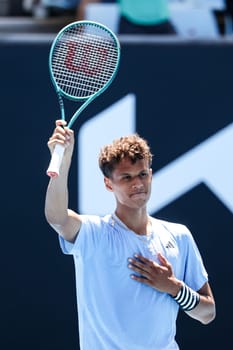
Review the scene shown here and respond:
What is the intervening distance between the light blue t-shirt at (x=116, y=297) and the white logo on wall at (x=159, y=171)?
1.30 m

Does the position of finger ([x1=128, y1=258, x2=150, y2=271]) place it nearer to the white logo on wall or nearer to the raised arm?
the raised arm

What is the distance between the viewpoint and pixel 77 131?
458 cm

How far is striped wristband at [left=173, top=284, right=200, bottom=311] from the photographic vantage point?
10.7 feet

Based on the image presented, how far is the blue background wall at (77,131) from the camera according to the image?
4586mm

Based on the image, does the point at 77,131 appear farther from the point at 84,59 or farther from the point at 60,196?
the point at 60,196

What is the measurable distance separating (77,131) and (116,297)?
152cm

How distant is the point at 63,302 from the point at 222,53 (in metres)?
1.49

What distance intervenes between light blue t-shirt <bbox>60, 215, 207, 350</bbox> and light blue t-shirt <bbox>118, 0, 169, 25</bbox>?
8.63ft

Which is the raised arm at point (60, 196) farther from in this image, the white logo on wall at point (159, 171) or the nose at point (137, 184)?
the white logo on wall at point (159, 171)

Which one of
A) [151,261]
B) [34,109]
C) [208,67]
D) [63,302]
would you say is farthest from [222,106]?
[151,261]

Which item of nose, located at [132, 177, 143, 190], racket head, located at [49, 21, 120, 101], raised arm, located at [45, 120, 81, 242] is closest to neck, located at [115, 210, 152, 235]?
nose, located at [132, 177, 143, 190]

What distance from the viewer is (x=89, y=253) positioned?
323cm

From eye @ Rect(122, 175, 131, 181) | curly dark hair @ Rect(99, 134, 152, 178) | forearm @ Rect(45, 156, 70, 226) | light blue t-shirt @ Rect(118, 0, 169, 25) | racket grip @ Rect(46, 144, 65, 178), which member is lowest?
forearm @ Rect(45, 156, 70, 226)

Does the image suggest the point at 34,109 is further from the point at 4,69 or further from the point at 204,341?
the point at 204,341
